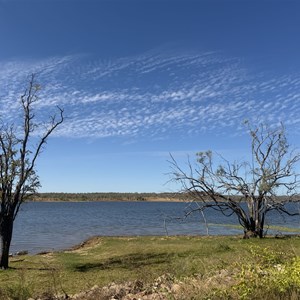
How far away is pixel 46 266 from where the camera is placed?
1741 centimetres

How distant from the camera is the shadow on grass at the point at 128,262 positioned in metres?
16.4

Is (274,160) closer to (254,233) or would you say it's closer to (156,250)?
(254,233)

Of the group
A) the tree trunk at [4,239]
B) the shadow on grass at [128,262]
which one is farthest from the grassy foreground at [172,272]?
the tree trunk at [4,239]

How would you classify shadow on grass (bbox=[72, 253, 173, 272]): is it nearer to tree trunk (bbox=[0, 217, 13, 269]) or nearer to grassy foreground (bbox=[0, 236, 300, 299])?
grassy foreground (bbox=[0, 236, 300, 299])

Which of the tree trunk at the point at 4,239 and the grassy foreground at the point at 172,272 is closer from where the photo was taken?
the grassy foreground at the point at 172,272

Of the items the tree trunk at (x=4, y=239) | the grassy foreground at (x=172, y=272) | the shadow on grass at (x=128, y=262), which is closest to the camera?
the grassy foreground at (x=172, y=272)

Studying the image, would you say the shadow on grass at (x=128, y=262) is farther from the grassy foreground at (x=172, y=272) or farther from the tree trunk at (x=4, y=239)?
the tree trunk at (x=4, y=239)

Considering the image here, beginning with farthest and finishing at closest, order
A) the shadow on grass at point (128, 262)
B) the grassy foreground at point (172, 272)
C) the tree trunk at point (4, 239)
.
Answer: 1. the tree trunk at point (4, 239)
2. the shadow on grass at point (128, 262)
3. the grassy foreground at point (172, 272)

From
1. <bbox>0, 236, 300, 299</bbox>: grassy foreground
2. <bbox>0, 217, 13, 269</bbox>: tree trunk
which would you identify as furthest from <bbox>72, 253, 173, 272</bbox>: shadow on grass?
<bbox>0, 217, 13, 269</bbox>: tree trunk

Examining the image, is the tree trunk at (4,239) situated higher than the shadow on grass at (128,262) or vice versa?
the tree trunk at (4,239)

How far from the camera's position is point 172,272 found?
31.5 ft

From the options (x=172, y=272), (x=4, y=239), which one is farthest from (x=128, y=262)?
(x=172, y=272)

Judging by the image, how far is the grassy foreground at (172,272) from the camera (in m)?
5.89

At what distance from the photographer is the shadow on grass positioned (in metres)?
16.4
